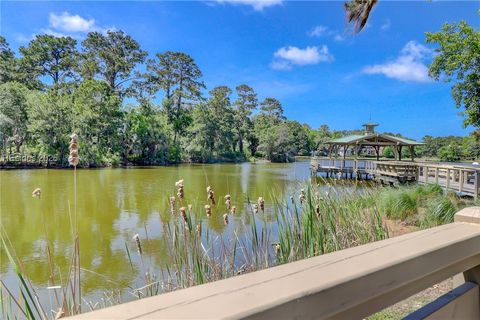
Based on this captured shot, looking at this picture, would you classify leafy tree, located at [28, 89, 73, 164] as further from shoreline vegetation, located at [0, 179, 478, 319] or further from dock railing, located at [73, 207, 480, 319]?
dock railing, located at [73, 207, 480, 319]

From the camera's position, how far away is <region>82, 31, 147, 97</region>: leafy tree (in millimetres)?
31111

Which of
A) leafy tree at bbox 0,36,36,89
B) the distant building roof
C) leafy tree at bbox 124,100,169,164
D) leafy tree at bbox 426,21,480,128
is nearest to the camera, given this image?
leafy tree at bbox 426,21,480,128

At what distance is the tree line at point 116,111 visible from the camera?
901 inches

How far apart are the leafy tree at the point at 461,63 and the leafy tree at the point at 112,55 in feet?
86.2

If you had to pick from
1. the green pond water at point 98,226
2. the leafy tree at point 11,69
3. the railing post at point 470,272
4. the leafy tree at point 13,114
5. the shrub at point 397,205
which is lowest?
the green pond water at point 98,226

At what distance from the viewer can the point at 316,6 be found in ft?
31.6

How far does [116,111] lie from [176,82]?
11.3 metres

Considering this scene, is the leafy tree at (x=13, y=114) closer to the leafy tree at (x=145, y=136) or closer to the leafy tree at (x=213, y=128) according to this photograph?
the leafy tree at (x=145, y=136)

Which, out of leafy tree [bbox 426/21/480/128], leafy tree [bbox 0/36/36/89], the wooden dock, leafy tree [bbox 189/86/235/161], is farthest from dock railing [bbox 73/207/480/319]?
leafy tree [bbox 0/36/36/89]

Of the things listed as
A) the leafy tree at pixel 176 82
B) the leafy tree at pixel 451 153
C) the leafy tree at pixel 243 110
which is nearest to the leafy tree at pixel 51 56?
the leafy tree at pixel 176 82

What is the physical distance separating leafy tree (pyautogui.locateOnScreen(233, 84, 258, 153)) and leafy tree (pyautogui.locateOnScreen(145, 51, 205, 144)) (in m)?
7.14

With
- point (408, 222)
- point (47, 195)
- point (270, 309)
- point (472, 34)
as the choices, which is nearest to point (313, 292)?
point (270, 309)

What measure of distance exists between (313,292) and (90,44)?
35.9 metres

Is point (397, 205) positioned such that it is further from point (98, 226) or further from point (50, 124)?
point (50, 124)
